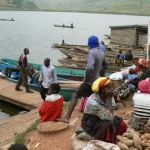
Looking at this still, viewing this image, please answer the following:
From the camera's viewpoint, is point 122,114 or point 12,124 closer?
point 122,114

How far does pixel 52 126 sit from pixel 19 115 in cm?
353

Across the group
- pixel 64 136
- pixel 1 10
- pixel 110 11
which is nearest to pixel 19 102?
pixel 64 136

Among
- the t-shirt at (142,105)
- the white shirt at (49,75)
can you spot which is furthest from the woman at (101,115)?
the white shirt at (49,75)

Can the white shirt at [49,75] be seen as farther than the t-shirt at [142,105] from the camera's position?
Yes

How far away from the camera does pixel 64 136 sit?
24.0 ft

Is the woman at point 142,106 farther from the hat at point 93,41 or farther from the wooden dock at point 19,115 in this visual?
Answer: the wooden dock at point 19,115

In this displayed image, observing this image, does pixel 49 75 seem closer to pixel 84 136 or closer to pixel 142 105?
pixel 142 105

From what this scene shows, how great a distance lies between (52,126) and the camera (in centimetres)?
761

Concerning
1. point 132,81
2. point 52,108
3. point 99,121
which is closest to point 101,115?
point 99,121

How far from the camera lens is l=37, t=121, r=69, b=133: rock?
24.4 ft

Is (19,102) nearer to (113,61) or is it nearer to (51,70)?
(51,70)

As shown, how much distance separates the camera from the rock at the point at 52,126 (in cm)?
745

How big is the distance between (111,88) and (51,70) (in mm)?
4429

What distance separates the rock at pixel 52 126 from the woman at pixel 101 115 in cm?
128
